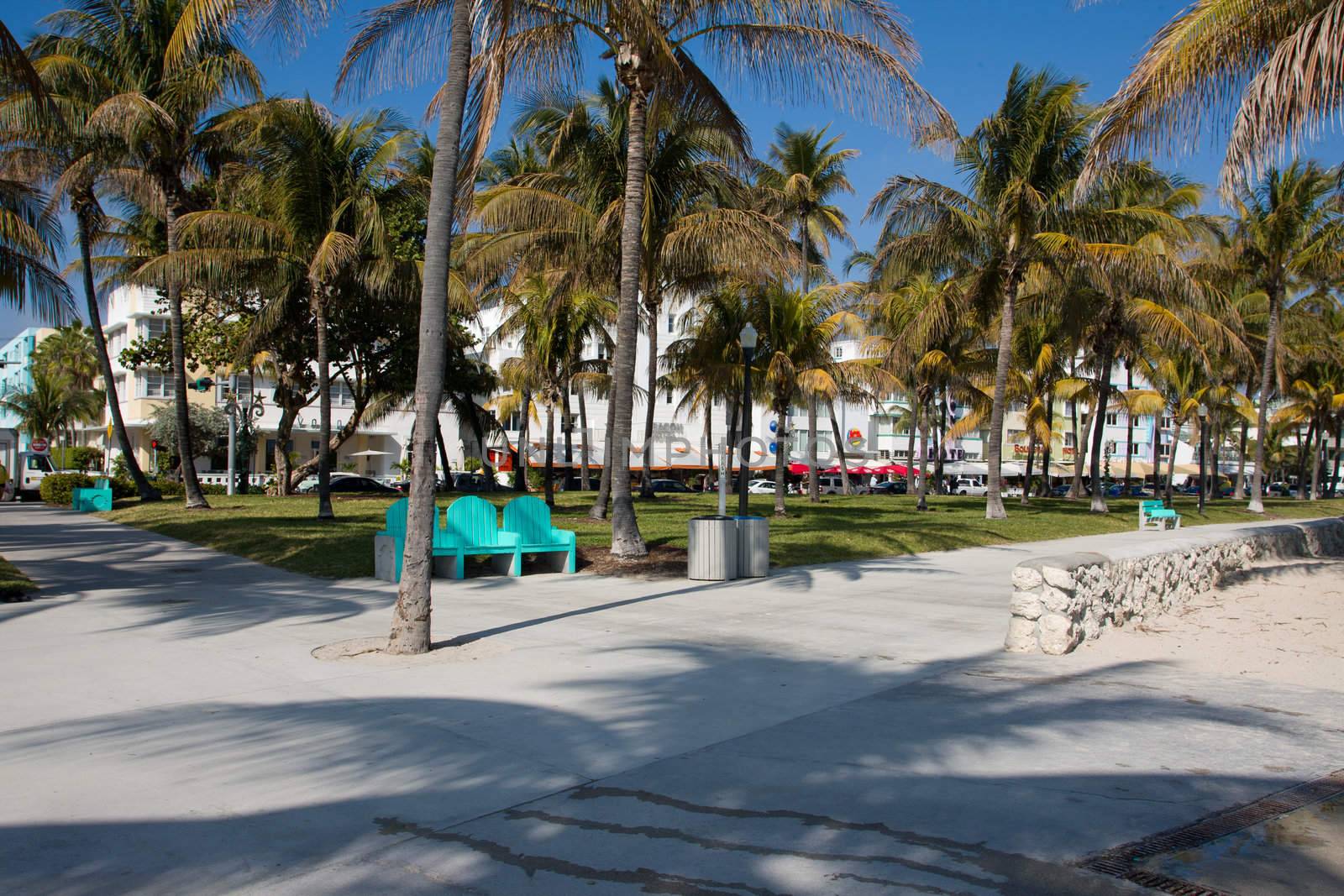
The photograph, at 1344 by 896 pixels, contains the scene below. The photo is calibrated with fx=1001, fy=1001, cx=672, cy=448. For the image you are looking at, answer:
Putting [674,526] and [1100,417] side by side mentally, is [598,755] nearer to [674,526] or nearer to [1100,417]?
[674,526]

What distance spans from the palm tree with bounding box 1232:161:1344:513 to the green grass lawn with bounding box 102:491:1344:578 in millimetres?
7763

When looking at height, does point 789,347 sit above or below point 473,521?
above

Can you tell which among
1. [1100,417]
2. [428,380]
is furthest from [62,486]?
[1100,417]

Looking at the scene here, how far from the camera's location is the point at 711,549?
13836 millimetres

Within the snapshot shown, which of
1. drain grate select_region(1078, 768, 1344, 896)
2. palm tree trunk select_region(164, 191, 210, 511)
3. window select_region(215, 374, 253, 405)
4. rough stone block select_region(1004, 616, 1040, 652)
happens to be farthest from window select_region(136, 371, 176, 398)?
drain grate select_region(1078, 768, 1344, 896)

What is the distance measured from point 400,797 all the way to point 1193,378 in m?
42.1

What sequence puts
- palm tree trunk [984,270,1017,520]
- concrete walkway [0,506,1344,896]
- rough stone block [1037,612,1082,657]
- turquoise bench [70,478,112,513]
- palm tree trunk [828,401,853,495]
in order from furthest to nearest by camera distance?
palm tree trunk [828,401,853,495], turquoise bench [70,478,112,513], palm tree trunk [984,270,1017,520], rough stone block [1037,612,1082,657], concrete walkway [0,506,1344,896]

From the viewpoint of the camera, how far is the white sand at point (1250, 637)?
27.9 ft

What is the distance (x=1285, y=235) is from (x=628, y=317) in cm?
2766

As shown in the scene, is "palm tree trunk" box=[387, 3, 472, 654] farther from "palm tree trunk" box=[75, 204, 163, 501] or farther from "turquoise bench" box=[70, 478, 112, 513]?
"turquoise bench" box=[70, 478, 112, 513]

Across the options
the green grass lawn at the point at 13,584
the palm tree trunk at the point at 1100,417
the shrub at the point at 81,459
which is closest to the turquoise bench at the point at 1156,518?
the palm tree trunk at the point at 1100,417

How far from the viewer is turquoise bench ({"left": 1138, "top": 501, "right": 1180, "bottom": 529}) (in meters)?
26.1

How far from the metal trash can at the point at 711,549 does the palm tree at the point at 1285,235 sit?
25.3 meters

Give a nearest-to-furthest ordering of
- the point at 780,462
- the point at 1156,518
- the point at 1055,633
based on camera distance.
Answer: the point at 1055,633 < the point at 1156,518 < the point at 780,462
